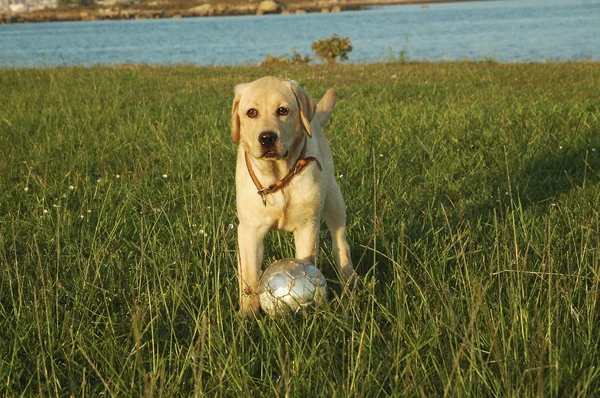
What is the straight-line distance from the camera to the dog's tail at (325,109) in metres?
3.87

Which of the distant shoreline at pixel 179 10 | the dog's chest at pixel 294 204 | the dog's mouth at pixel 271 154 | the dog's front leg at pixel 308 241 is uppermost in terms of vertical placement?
the dog's mouth at pixel 271 154

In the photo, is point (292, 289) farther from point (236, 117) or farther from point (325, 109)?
point (325, 109)

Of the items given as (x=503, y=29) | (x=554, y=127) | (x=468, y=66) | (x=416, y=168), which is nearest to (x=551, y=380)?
(x=416, y=168)

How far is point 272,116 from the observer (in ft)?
10.6

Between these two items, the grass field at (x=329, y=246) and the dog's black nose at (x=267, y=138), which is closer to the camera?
the grass field at (x=329, y=246)

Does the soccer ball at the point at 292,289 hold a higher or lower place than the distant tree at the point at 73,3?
higher

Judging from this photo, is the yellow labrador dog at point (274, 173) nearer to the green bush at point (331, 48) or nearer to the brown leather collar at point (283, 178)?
the brown leather collar at point (283, 178)

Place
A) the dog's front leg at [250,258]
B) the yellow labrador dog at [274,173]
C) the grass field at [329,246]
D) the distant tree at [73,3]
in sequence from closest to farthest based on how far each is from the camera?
the grass field at [329,246] → the yellow labrador dog at [274,173] → the dog's front leg at [250,258] → the distant tree at [73,3]

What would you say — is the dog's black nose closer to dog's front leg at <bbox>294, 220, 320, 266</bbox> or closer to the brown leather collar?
the brown leather collar

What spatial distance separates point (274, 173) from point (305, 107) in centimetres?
34

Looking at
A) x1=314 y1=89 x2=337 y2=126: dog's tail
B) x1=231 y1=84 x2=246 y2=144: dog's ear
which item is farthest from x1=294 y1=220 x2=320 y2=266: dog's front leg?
x1=314 y1=89 x2=337 y2=126: dog's tail

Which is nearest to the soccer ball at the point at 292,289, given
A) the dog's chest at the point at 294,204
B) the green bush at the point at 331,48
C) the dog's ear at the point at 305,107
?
the dog's chest at the point at 294,204

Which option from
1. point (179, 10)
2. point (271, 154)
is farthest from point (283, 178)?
point (179, 10)

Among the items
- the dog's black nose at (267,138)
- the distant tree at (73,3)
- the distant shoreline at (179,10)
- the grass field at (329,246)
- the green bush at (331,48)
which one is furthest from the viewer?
the distant tree at (73,3)
